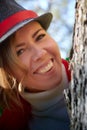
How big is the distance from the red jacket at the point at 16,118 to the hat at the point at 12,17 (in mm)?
292

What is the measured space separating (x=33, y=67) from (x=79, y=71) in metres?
0.44

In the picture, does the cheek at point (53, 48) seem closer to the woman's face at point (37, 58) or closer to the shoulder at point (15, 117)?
the woman's face at point (37, 58)

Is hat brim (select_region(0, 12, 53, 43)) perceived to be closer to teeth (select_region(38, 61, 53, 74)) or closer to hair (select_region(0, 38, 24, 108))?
hair (select_region(0, 38, 24, 108))

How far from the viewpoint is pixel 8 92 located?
1.83 m

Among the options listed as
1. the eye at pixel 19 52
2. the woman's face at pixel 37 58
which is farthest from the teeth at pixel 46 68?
the eye at pixel 19 52

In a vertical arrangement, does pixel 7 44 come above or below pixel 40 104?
above

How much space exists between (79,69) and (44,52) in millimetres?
415

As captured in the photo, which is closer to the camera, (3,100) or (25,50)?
(25,50)

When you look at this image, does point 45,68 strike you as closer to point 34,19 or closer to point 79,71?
point 34,19

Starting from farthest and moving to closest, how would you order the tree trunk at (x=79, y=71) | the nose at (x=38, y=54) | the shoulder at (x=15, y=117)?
the shoulder at (x=15, y=117) → the nose at (x=38, y=54) → the tree trunk at (x=79, y=71)

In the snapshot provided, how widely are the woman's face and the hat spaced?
0.08 ft

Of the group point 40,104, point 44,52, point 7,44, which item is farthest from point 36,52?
point 40,104

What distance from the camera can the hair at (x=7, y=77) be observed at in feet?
5.58

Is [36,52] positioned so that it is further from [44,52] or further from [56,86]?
[56,86]
